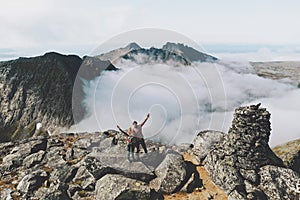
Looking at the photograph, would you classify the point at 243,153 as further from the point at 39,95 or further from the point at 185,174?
the point at 39,95

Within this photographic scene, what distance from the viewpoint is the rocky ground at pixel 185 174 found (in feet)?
96.6

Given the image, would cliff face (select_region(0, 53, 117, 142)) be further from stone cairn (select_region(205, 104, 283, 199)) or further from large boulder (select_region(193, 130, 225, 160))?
stone cairn (select_region(205, 104, 283, 199))

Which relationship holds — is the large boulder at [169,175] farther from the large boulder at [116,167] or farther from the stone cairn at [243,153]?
the stone cairn at [243,153]

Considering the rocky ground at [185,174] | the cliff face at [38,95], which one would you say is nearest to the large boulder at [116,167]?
the rocky ground at [185,174]

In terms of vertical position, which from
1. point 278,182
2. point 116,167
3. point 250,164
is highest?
point 250,164

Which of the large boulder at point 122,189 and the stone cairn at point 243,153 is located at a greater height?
the stone cairn at point 243,153

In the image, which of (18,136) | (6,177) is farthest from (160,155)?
(18,136)

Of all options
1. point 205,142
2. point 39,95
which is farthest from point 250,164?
point 39,95

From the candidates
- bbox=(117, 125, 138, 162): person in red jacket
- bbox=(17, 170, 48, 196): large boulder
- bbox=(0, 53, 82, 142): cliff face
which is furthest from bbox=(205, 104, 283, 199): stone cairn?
bbox=(0, 53, 82, 142): cliff face

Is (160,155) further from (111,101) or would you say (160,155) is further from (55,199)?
(55,199)

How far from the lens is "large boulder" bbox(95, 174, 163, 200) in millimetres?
28547

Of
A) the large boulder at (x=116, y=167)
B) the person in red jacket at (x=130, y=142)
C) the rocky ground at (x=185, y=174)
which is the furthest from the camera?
the person in red jacket at (x=130, y=142)

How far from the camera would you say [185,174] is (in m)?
31.7

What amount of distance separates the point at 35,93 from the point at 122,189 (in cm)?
17764
